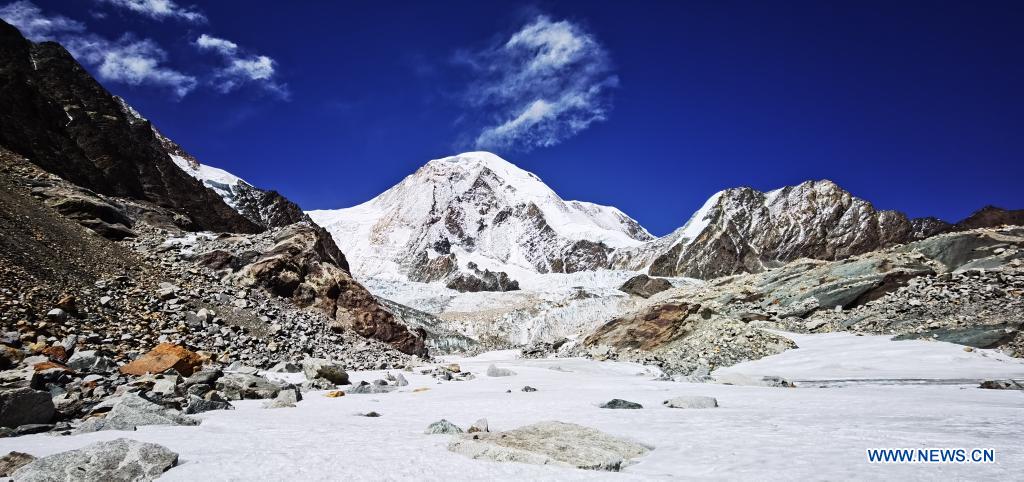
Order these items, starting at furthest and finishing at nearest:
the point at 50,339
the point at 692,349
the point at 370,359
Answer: the point at 692,349 → the point at 370,359 → the point at 50,339

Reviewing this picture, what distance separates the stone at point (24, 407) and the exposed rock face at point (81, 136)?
2542cm

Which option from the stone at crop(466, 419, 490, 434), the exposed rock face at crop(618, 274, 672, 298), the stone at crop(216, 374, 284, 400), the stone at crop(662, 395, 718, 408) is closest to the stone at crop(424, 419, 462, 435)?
the stone at crop(466, 419, 490, 434)

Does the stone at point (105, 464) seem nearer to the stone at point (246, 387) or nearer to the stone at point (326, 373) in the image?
the stone at point (246, 387)

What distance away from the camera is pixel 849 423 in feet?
21.3

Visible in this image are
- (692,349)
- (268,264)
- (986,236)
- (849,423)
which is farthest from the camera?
(986,236)

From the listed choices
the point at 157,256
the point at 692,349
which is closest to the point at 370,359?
the point at 157,256

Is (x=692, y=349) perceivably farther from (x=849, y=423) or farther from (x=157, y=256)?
(x=157, y=256)

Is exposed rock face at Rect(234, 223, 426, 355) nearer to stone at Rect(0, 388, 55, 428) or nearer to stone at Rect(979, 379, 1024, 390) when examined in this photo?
stone at Rect(0, 388, 55, 428)

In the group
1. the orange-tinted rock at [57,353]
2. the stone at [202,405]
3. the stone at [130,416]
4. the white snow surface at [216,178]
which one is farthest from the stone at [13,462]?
the white snow surface at [216,178]

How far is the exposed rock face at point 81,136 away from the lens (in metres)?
27.4

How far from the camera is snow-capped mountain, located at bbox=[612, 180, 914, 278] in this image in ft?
421

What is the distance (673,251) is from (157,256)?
14222cm

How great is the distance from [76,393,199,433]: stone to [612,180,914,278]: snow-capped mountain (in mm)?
140598

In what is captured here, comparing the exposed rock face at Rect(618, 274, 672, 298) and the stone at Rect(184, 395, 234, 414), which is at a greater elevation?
the exposed rock face at Rect(618, 274, 672, 298)
